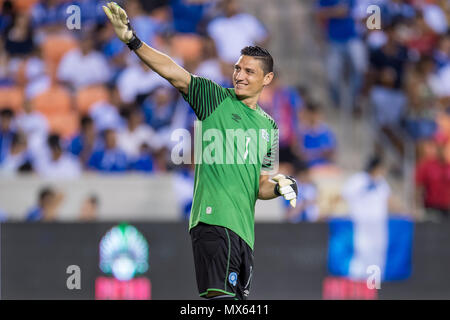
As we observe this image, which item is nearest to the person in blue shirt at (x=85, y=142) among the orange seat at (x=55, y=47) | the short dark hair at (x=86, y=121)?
the short dark hair at (x=86, y=121)

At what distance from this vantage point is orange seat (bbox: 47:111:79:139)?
12.6m

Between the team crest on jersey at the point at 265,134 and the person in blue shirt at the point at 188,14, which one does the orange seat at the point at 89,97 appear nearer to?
the person in blue shirt at the point at 188,14

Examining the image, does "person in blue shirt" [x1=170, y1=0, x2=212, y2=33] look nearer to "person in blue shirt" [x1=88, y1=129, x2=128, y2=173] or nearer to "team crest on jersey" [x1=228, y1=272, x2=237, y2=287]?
"person in blue shirt" [x1=88, y1=129, x2=128, y2=173]

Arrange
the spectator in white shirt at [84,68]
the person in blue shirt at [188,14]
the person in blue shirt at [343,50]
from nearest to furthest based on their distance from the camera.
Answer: the spectator in white shirt at [84,68]
the person in blue shirt at [343,50]
the person in blue shirt at [188,14]

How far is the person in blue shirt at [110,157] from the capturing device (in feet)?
39.0

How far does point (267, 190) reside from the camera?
6.28m

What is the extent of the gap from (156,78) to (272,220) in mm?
2877

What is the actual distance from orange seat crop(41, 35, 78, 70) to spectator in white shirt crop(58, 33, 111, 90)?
0.36 metres

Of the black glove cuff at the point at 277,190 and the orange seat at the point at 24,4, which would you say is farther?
the orange seat at the point at 24,4

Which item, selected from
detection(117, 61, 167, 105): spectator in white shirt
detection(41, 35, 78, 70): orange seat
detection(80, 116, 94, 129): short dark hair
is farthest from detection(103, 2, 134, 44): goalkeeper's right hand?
detection(41, 35, 78, 70): orange seat

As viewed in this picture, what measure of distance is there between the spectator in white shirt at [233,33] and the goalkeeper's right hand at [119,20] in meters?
7.32

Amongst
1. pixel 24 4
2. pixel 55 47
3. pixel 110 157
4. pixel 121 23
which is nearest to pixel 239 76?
pixel 121 23

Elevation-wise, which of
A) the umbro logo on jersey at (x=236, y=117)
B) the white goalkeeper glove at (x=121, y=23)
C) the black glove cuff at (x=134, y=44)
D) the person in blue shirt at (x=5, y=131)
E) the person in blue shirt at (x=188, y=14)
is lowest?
the umbro logo on jersey at (x=236, y=117)
